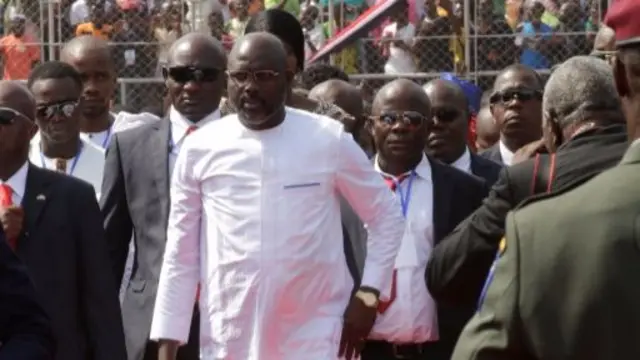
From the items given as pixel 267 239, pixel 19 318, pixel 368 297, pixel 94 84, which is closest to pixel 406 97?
pixel 368 297

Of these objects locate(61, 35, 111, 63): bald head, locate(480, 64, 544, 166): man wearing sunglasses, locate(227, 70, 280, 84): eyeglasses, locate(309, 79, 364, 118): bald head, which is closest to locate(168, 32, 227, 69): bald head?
locate(227, 70, 280, 84): eyeglasses

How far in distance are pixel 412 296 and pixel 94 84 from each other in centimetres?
295

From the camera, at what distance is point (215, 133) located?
7.48 m

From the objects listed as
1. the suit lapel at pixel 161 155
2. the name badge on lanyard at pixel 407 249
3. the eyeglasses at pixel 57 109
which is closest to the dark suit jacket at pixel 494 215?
the name badge on lanyard at pixel 407 249

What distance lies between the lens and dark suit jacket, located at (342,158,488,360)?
8.45 m

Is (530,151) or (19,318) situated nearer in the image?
(19,318)

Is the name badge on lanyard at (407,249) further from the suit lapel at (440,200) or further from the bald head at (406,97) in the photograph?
the bald head at (406,97)

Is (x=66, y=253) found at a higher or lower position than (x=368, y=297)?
higher

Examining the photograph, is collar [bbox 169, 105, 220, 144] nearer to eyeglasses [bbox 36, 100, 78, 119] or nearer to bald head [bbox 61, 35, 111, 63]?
eyeglasses [bbox 36, 100, 78, 119]

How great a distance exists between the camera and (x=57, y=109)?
9.14 meters

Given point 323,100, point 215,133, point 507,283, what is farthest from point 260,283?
point 507,283

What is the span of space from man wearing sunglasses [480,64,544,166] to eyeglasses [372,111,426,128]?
1108mm

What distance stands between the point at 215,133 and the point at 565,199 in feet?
14.3

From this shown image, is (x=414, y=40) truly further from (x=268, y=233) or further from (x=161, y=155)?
(x=268, y=233)
